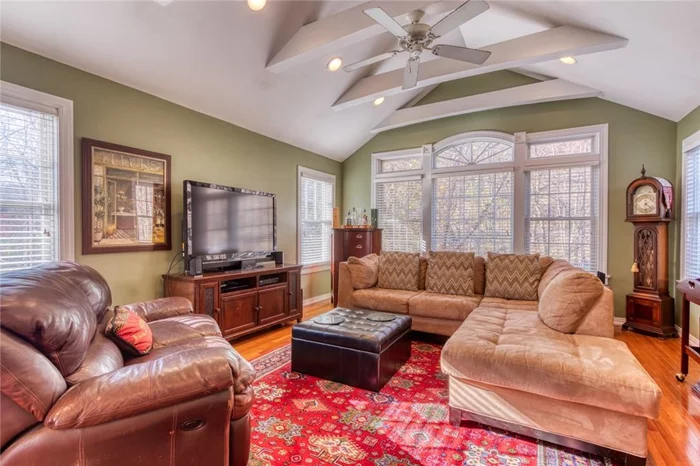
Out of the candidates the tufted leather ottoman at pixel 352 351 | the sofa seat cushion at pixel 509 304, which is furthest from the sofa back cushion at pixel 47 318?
the sofa seat cushion at pixel 509 304

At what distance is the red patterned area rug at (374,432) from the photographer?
1777mm

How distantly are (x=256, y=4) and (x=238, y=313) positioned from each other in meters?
2.93

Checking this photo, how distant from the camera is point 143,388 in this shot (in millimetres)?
1185

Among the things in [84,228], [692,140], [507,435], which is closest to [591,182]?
[692,140]

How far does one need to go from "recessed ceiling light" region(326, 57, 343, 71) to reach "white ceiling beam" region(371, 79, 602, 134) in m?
1.83

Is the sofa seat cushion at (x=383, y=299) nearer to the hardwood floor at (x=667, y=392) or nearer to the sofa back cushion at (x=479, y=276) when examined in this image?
the sofa back cushion at (x=479, y=276)

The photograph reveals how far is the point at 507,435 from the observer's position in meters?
1.98

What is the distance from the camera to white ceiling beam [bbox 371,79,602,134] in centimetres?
428

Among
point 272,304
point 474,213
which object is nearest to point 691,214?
point 474,213

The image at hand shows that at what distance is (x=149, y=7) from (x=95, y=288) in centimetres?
214

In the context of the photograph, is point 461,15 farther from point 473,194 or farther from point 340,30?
point 473,194

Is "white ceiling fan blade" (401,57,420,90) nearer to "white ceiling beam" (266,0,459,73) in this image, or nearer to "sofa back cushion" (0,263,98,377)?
"white ceiling beam" (266,0,459,73)

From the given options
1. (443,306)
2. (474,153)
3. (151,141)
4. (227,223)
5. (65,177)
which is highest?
(474,153)

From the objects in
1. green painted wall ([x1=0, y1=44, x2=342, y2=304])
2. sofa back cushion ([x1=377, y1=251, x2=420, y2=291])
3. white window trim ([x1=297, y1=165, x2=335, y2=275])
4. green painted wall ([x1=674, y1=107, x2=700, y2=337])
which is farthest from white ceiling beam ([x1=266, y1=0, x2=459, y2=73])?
green painted wall ([x1=674, y1=107, x2=700, y2=337])
